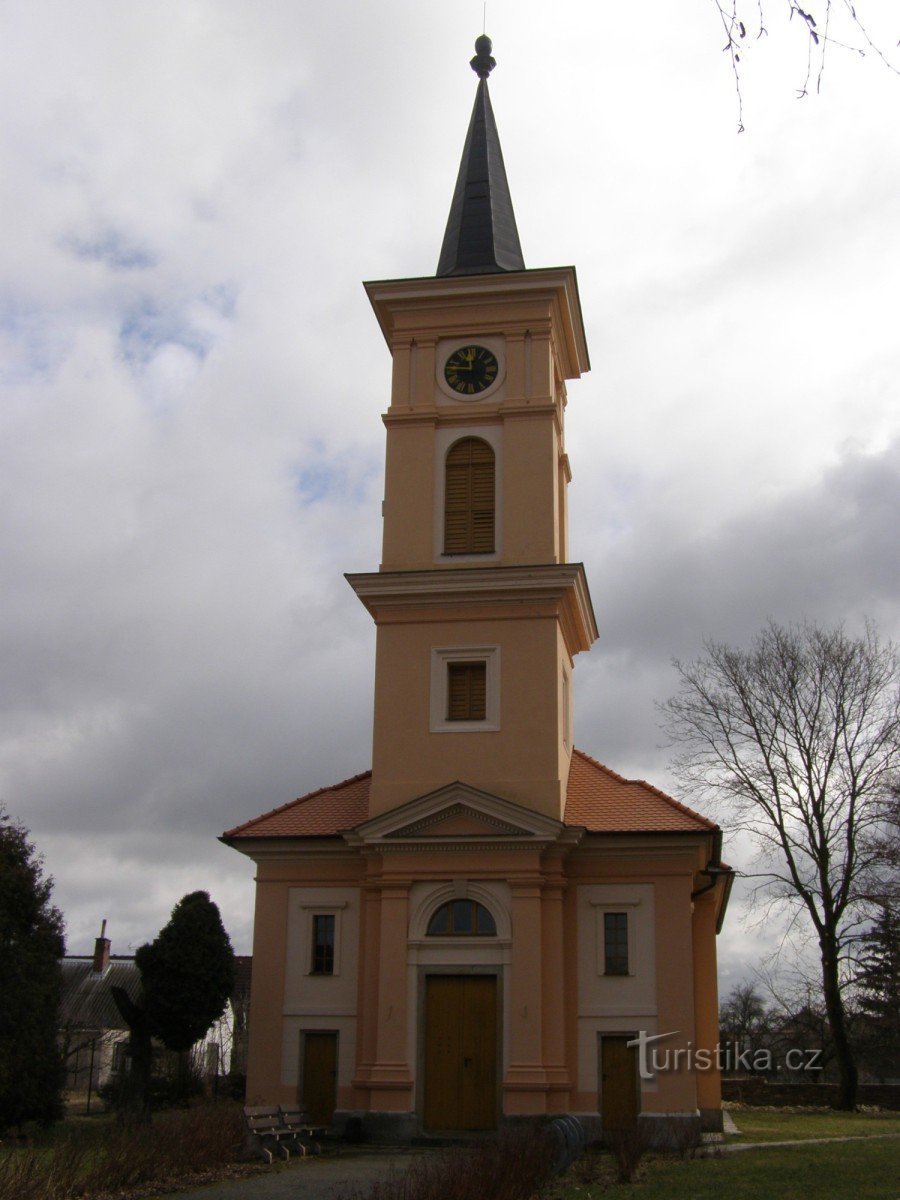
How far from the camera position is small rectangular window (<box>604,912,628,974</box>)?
2408 cm

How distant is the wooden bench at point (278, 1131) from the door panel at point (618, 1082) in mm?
5287

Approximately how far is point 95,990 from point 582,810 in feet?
129

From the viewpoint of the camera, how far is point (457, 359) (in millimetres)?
28094

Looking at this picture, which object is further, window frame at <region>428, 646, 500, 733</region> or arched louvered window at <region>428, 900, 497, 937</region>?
window frame at <region>428, 646, 500, 733</region>

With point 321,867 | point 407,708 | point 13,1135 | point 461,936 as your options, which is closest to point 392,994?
point 461,936

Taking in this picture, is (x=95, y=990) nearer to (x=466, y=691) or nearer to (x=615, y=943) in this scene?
(x=466, y=691)

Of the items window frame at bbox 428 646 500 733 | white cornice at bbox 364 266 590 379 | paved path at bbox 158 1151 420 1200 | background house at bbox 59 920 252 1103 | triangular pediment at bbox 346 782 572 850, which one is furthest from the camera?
background house at bbox 59 920 252 1103

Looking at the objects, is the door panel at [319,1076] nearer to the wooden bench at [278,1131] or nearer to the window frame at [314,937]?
the wooden bench at [278,1131]

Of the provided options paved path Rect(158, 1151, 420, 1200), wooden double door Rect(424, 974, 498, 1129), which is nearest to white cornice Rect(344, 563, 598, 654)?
wooden double door Rect(424, 974, 498, 1129)

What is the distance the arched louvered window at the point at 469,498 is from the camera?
2669cm

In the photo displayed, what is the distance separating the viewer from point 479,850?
24.2m

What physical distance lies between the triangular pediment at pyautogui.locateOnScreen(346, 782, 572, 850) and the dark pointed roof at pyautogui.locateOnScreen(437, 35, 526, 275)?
1177cm

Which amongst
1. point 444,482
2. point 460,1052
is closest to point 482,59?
point 444,482

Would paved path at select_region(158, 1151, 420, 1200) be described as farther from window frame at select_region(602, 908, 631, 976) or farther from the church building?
window frame at select_region(602, 908, 631, 976)
